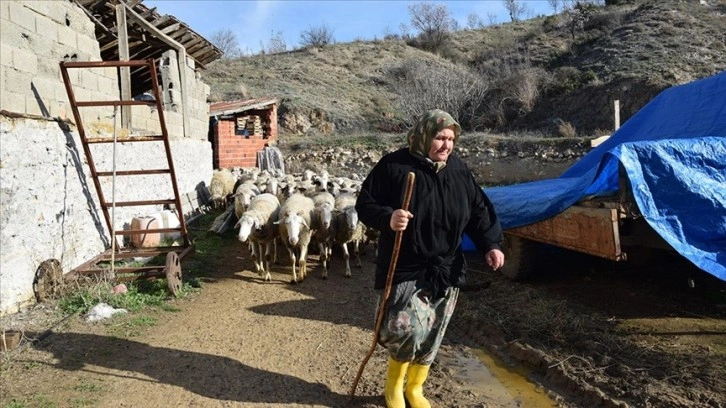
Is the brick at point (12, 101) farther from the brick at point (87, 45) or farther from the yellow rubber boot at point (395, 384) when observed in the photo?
the yellow rubber boot at point (395, 384)

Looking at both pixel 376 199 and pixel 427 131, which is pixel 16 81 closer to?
pixel 376 199

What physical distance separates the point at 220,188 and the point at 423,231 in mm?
10553

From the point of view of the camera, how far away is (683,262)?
612 cm

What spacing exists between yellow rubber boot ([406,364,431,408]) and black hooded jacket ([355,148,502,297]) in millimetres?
582

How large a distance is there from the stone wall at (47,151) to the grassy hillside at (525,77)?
19.5 m

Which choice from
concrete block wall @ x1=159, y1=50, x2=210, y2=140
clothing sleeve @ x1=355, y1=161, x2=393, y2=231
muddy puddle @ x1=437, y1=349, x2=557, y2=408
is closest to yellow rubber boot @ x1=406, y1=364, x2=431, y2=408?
muddy puddle @ x1=437, y1=349, x2=557, y2=408

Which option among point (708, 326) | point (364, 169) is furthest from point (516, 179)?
point (708, 326)

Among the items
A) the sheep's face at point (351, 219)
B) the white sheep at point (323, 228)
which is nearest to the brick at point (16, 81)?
the white sheep at point (323, 228)

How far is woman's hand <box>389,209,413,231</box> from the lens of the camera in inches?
112

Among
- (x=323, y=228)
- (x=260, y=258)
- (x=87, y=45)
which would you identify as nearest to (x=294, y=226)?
(x=323, y=228)

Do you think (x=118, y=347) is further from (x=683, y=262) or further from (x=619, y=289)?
(x=683, y=262)

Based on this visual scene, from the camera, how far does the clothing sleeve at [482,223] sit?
3.25 meters

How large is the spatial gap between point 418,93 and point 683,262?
72.1ft

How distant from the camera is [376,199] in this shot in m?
3.15
